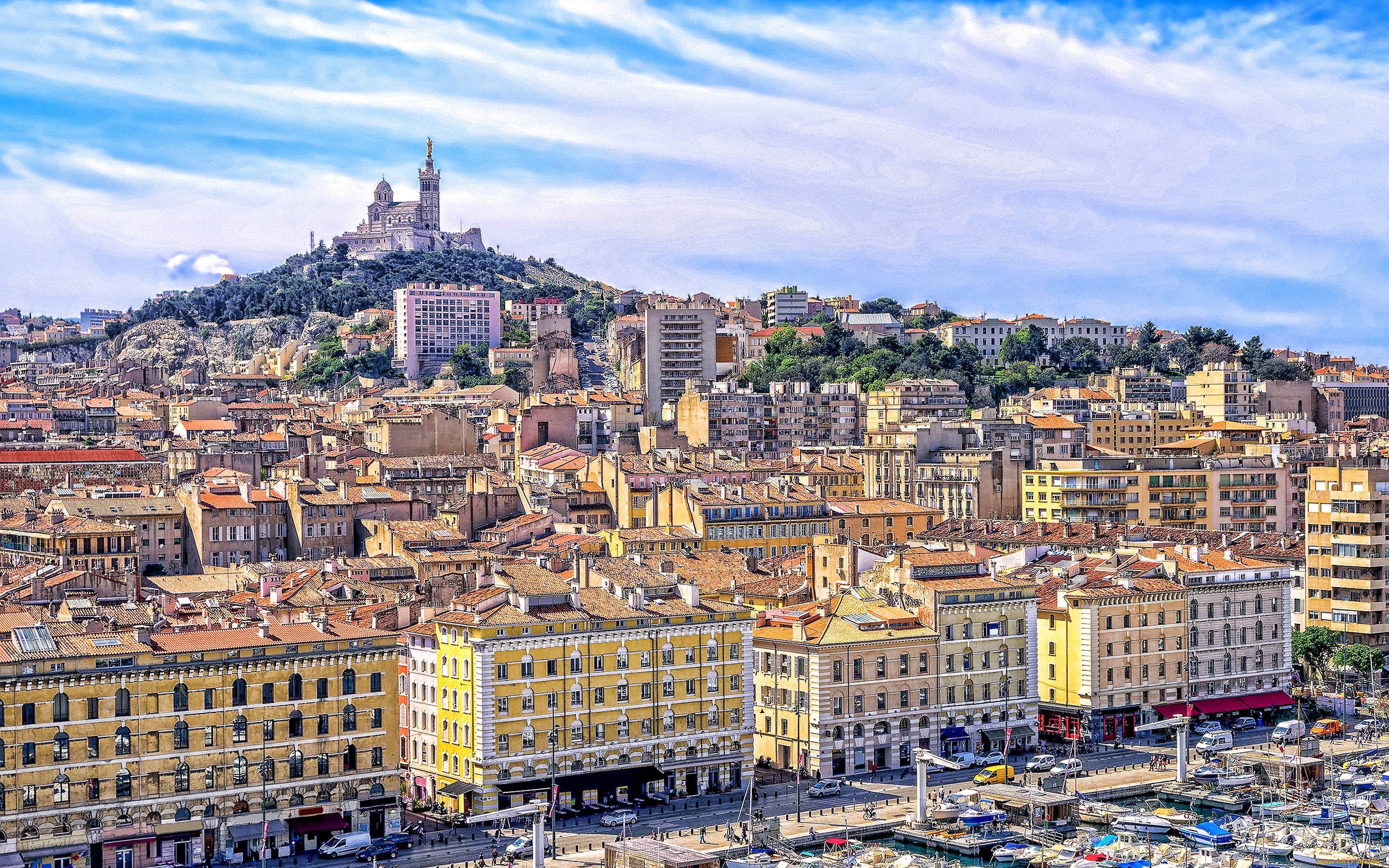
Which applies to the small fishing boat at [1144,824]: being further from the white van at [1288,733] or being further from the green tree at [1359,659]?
the green tree at [1359,659]

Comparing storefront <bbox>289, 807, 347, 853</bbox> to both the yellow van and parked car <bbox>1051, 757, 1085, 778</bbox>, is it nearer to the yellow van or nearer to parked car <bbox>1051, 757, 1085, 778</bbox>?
the yellow van

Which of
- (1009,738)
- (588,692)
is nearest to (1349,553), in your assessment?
(1009,738)

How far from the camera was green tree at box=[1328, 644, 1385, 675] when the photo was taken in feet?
324

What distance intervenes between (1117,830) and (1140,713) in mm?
18696

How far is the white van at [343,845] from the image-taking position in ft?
219

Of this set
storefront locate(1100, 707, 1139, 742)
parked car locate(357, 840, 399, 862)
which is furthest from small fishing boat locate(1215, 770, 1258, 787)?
parked car locate(357, 840, 399, 862)

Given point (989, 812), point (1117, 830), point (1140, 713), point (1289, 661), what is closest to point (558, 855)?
point (989, 812)

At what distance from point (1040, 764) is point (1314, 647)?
2475cm

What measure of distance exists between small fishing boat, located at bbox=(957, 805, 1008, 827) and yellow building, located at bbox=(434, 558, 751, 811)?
10519 millimetres

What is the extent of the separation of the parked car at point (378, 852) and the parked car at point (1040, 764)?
29382 mm

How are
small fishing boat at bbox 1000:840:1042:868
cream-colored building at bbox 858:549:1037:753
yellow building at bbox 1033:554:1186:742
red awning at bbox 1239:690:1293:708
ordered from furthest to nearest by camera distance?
1. red awning at bbox 1239:690:1293:708
2. yellow building at bbox 1033:554:1186:742
3. cream-colored building at bbox 858:549:1037:753
4. small fishing boat at bbox 1000:840:1042:868

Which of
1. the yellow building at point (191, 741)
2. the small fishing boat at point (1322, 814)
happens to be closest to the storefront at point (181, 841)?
the yellow building at point (191, 741)

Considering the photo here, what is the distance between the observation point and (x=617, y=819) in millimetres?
71625

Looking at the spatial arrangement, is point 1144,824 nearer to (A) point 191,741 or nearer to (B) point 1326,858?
(B) point 1326,858
